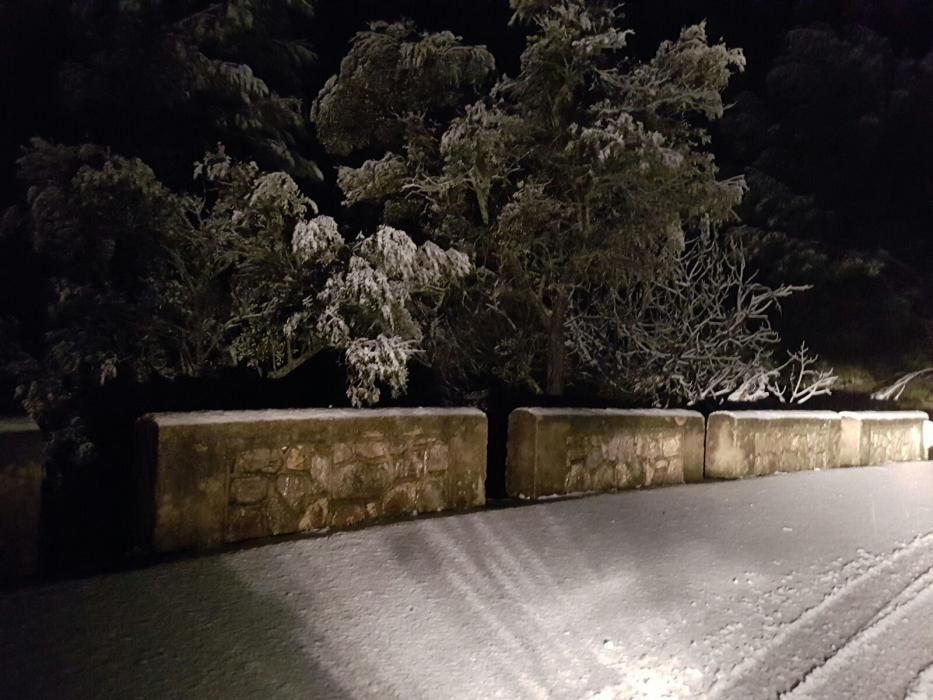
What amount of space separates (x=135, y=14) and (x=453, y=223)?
4496mm

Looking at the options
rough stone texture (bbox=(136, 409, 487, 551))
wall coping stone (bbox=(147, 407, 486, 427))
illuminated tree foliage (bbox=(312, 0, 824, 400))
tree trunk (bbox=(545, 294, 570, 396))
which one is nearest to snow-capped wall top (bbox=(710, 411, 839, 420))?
illuminated tree foliage (bbox=(312, 0, 824, 400))

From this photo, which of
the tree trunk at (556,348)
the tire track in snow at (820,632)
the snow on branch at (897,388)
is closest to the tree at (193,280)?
the tree trunk at (556,348)

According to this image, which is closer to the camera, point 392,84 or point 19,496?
point 19,496

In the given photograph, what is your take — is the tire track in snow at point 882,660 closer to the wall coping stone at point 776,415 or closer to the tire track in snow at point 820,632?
the tire track in snow at point 820,632

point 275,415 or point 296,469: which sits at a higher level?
point 275,415

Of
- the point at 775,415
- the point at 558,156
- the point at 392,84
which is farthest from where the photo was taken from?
the point at 392,84

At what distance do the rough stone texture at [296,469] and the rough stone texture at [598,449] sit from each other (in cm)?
55

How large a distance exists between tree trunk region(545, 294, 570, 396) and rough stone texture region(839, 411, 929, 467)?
12.3 ft

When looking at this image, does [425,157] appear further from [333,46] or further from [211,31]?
[333,46]

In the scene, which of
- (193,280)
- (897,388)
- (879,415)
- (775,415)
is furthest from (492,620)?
(897,388)

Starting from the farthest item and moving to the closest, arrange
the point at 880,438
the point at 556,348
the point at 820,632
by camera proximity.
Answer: the point at 556,348
the point at 880,438
the point at 820,632

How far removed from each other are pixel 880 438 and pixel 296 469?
31.3 feet

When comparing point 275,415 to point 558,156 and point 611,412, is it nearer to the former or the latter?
point 611,412

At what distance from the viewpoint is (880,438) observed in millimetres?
11820
